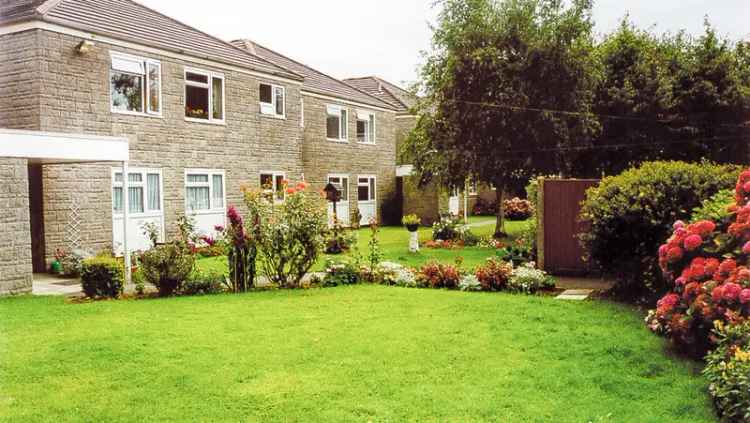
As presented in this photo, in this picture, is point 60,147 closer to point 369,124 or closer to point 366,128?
point 366,128

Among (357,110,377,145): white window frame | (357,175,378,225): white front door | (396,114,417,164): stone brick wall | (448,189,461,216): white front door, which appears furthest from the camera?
(448,189,461,216): white front door

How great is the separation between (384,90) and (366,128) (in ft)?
16.2

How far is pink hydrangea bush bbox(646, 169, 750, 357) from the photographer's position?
5391 mm

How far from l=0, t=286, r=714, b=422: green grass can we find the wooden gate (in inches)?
122

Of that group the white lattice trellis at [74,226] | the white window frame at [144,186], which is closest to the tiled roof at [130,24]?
the white window frame at [144,186]

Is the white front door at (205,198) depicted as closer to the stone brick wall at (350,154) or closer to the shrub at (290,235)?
the stone brick wall at (350,154)

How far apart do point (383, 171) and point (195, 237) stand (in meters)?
18.3

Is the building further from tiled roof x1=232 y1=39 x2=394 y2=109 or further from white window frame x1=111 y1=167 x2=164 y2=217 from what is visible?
tiled roof x1=232 y1=39 x2=394 y2=109

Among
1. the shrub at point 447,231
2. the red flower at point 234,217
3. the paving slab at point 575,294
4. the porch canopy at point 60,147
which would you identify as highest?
the porch canopy at point 60,147

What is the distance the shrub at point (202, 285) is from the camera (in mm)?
10789

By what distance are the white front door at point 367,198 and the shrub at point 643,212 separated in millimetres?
18378

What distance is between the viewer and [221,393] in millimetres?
5211

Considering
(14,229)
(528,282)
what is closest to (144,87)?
(14,229)

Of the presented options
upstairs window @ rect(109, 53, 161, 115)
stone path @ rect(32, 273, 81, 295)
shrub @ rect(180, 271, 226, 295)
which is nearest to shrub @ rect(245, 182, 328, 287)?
shrub @ rect(180, 271, 226, 295)
